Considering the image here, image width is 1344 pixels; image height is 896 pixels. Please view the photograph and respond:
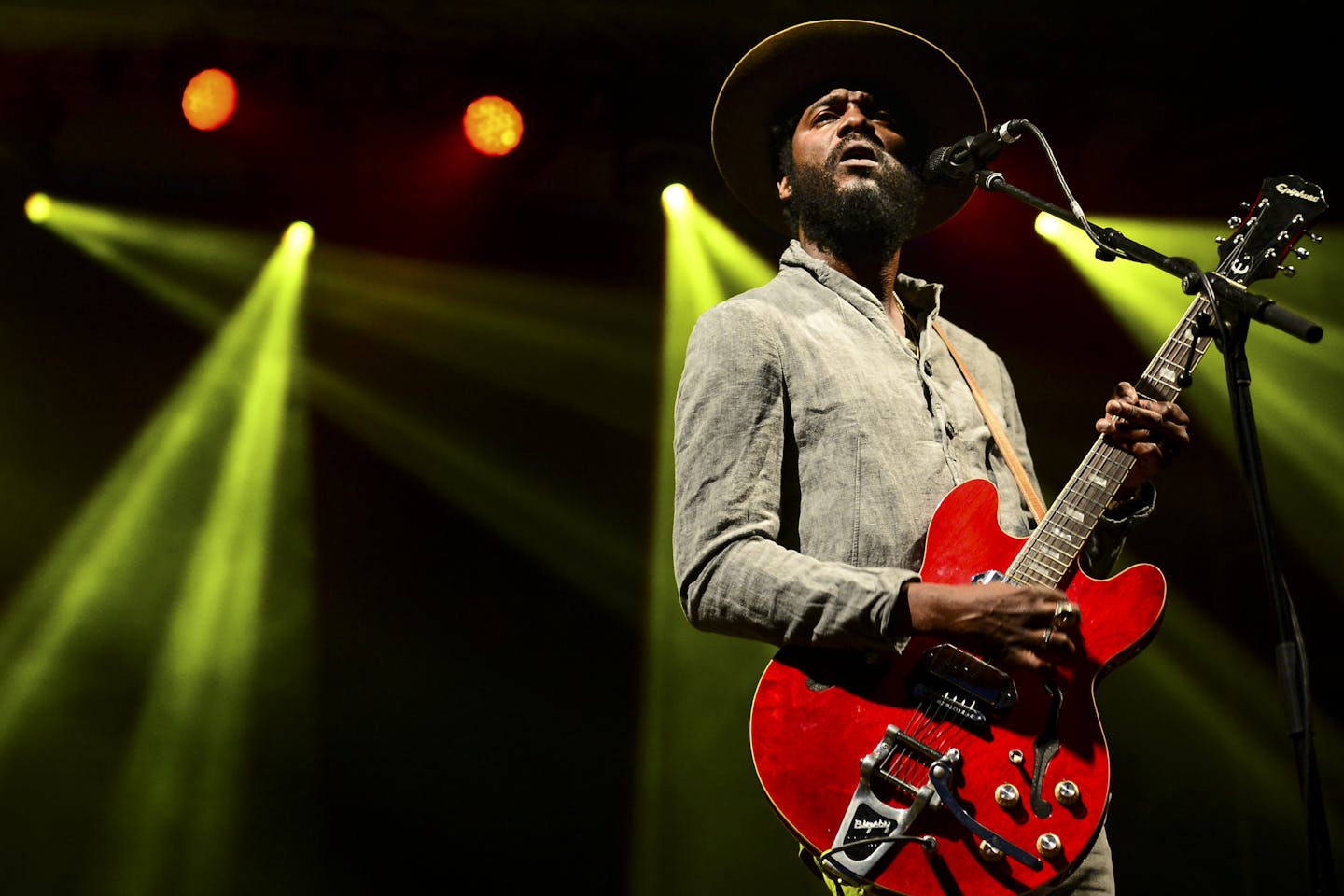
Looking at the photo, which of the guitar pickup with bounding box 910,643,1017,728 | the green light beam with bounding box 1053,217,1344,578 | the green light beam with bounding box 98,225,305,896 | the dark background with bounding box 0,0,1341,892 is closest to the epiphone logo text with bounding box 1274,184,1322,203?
the guitar pickup with bounding box 910,643,1017,728

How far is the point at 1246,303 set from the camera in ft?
5.69

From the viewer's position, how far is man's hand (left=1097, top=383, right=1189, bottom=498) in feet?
6.77

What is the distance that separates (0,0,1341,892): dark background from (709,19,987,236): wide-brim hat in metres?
2.08

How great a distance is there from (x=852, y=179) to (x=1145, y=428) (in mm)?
912

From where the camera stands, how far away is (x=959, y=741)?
181cm

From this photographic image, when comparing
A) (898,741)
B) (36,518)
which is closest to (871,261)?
(898,741)

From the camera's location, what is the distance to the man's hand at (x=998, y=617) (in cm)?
179

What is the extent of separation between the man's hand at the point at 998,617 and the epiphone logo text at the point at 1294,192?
97 centimetres

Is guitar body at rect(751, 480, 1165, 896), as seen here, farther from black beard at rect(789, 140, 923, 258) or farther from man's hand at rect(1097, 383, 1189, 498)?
black beard at rect(789, 140, 923, 258)

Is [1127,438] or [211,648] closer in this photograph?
[1127,438]

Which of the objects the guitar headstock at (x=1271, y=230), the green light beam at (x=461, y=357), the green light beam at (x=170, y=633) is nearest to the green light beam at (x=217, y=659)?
the green light beam at (x=170, y=633)

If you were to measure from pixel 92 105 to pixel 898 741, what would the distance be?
5.00 metres

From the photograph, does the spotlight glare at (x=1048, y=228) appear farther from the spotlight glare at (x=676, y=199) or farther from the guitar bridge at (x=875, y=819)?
the guitar bridge at (x=875, y=819)

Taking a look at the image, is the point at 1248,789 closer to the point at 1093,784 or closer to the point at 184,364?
the point at 1093,784
